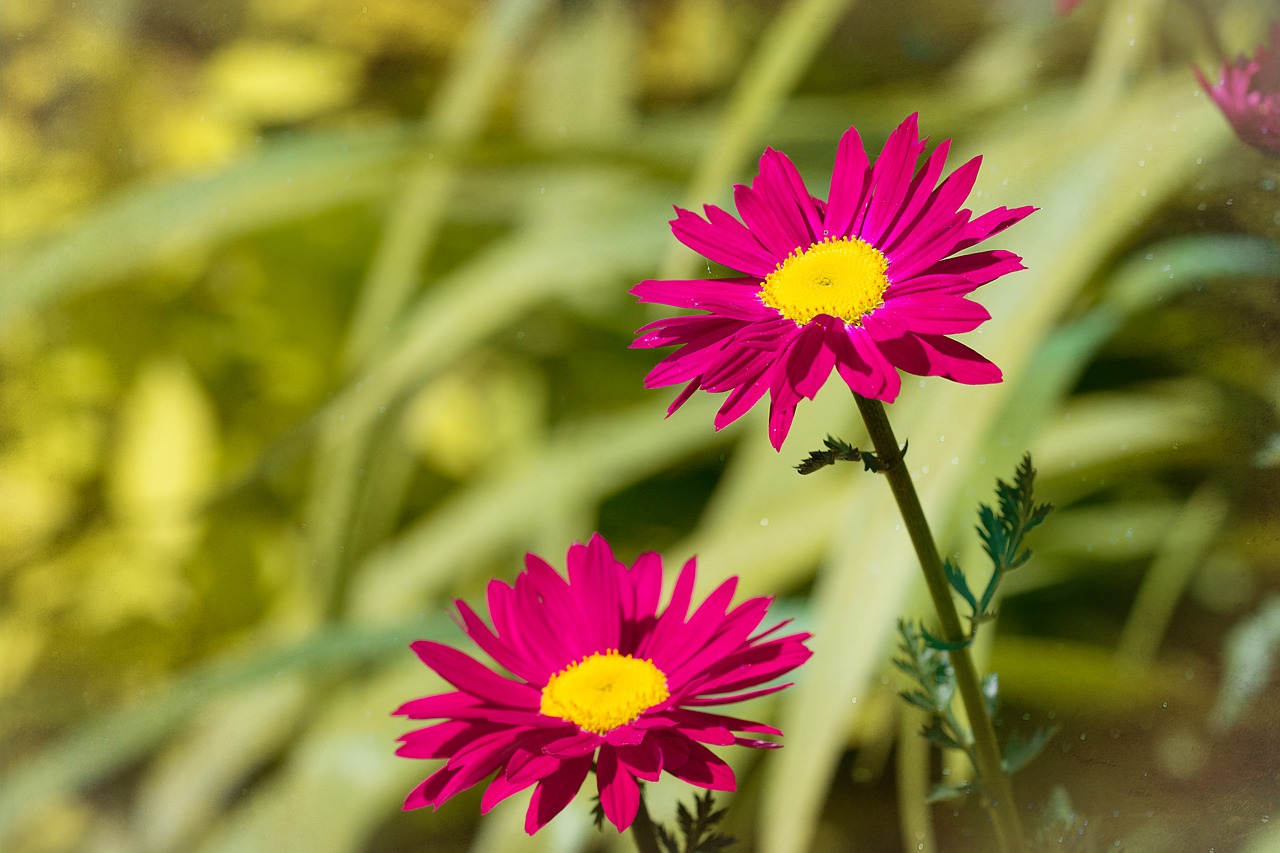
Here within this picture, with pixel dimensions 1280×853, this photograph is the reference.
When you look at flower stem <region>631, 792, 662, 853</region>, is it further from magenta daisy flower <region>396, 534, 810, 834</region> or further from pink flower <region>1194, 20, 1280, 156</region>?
pink flower <region>1194, 20, 1280, 156</region>

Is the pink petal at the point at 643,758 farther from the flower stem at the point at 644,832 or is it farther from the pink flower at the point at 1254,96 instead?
the pink flower at the point at 1254,96

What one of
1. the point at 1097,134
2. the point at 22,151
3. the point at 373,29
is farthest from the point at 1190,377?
the point at 22,151

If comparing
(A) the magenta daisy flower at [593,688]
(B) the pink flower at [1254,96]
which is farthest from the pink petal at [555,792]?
(B) the pink flower at [1254,96]

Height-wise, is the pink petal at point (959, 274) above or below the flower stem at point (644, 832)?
above

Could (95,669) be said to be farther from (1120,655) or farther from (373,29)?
(1120,655)

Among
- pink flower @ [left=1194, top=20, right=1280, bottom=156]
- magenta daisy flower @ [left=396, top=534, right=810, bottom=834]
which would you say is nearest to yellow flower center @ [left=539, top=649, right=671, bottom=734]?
magenta daisy flower @ [left=396, top=534, right=810, bottom=834]

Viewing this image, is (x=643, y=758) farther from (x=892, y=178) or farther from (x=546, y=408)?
(x=546, y=408)
